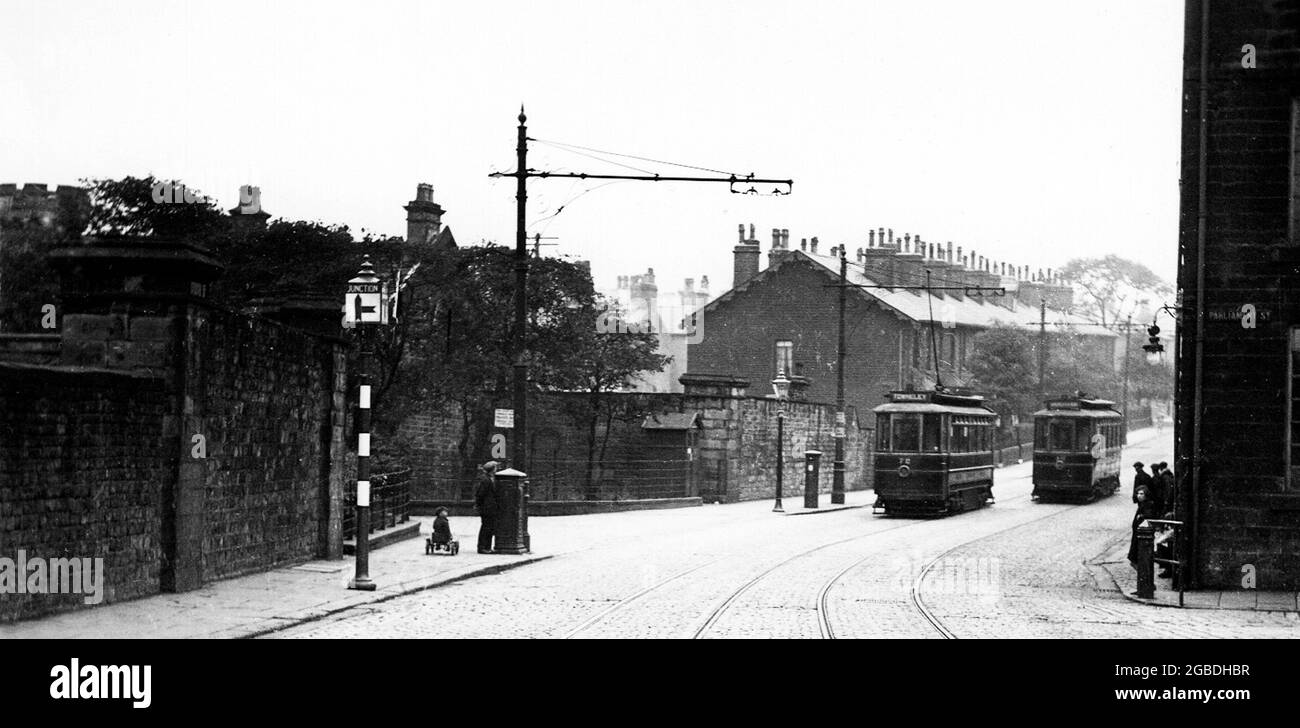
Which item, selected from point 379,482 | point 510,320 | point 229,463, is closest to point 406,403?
point 510,320

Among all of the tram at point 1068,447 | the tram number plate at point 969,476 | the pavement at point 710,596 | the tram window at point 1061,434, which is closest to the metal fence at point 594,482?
the tram number plate at point 969,476

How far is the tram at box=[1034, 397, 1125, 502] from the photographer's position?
1467 inches

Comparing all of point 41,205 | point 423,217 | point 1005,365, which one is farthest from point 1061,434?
point 41,205

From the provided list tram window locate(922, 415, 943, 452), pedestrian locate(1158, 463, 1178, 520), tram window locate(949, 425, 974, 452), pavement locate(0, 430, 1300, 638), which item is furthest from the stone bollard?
tram window locate(949, 425, 974, 452)

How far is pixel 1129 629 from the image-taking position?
13.2 meters

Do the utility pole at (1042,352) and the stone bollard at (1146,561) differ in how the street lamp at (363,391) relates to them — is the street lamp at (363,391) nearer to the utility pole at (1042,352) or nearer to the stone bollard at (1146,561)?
the stone bollard at (1146,561)

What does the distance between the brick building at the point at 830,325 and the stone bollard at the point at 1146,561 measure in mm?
38246

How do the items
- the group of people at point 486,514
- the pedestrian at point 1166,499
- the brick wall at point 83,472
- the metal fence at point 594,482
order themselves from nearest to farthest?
the brick wall at point 83,472 < the pedestrian at point 1166,499 < the group of people at point 486,514 < the metal fence at point 594,482

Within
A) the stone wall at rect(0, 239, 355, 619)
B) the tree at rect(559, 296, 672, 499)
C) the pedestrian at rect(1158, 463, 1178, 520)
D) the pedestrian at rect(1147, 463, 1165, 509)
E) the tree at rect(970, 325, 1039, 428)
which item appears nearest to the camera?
the stone wall at rect(0, 239, 355, 619)

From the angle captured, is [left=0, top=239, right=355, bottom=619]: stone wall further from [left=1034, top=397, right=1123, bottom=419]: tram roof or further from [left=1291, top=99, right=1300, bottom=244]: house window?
[left=1034, top=397, right=1123, bottom=419]: tram roof

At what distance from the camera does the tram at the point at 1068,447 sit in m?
37.2

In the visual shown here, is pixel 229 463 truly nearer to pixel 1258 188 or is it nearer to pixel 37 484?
pixel 37 484

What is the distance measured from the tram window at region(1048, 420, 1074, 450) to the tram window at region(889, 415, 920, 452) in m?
7.27
